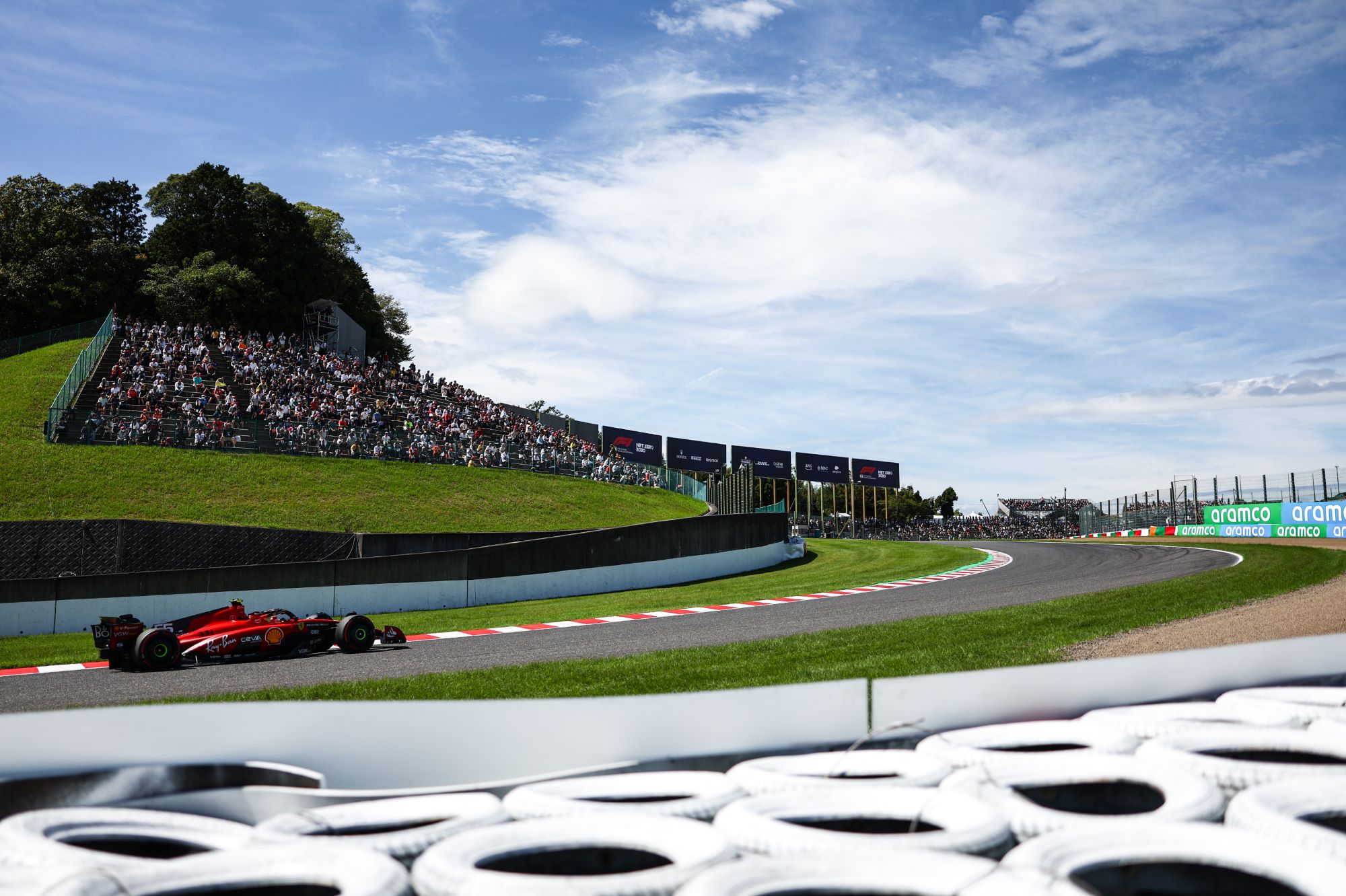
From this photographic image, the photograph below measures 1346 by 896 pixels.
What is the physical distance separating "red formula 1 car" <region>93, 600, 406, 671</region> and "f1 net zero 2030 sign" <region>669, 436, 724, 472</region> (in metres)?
51.9

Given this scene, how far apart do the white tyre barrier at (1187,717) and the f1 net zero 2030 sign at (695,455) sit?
199ft

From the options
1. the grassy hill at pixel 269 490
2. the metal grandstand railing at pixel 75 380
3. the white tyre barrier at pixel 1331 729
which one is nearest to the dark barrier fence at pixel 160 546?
the grassy hill at pixel 269 490

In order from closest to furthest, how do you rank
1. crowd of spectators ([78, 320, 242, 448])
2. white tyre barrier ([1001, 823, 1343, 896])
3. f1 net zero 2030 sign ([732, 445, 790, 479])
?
white tyre barrier ([1001, 823, 1343, 896]) → crowd of spectators ([78, 320, 242, 448]) → f1 net zero 2030 sign ([732, 445, 790, 479])

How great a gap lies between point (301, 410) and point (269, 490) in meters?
6.54

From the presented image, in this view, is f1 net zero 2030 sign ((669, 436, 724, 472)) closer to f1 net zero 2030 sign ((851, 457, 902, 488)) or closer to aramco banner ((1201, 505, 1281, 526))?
f1 net zero 2030 sign ((851, 457, 902, 488))

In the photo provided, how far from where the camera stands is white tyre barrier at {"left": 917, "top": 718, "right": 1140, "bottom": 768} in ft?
14.0

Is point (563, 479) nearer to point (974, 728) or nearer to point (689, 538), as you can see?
point (689, 538)

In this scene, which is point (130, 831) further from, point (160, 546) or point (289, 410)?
point (289, 410)

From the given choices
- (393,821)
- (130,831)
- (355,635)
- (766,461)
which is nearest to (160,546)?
(355,635)

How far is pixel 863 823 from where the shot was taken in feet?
12.0

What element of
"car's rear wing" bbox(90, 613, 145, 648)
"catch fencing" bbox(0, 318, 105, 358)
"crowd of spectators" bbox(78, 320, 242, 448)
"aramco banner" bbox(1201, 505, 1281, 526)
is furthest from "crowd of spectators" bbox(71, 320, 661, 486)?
"aramco banner" bbox(1201, 505, 1281, 526)

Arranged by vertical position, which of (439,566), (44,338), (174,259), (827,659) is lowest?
(827,659)

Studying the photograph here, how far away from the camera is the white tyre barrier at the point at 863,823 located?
3076 millimetres

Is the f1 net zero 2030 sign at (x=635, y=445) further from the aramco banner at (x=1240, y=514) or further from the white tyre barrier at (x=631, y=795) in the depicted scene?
the white tyre barrier at (x=631, y=795)
